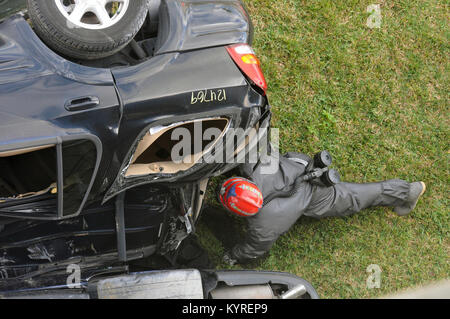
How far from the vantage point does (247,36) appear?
3053 mm

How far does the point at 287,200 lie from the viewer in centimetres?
361

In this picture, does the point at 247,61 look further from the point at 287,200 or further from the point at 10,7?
the point at 10,7

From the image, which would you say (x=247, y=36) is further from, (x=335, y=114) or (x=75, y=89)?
(x=335, y=114)

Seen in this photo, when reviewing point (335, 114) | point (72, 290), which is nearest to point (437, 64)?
point (335, 114)

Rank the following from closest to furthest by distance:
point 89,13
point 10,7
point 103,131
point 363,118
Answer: point 103,131 → point 89,13 → point 10,7 → point 363,118

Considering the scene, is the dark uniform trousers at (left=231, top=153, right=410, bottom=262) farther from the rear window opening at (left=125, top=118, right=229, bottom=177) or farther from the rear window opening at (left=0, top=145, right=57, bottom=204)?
the rear window opening at (left=0, top=145, right=57, bottom=204)

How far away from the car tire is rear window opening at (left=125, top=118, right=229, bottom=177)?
561 mm

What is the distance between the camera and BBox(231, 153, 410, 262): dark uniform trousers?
3.56m

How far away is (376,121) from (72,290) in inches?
127

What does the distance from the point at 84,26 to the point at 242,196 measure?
57.2 inches

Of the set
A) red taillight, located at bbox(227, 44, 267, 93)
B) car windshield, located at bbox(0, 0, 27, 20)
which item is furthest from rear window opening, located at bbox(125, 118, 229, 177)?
car windshield, located at bbox(0, 0, 27, 20)

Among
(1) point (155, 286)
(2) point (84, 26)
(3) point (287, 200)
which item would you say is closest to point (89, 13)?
(2) point (84, 26)

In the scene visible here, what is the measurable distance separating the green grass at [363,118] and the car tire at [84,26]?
76.1 inches
